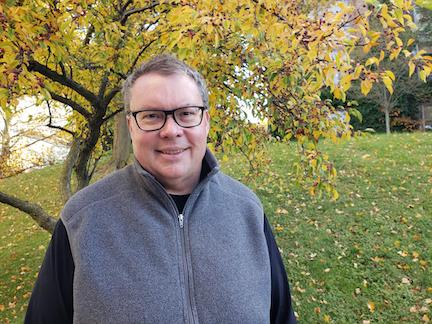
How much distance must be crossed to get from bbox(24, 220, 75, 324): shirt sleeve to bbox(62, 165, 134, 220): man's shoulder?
117 mm

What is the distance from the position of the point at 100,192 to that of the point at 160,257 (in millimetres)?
369

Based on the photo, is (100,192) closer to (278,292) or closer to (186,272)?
(186,272)

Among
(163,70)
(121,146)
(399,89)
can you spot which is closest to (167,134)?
(163,70)

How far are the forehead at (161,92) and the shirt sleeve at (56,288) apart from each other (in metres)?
0.60

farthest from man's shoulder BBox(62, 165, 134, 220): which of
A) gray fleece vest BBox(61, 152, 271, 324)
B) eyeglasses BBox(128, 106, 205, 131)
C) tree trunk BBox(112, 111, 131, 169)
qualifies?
tree trunk BBox(112, 111, 131, 169)

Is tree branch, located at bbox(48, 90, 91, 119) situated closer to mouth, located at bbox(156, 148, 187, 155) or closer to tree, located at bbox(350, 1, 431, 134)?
mouth, located at bbox(156, 148, 187, 155)

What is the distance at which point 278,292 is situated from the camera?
66.3 inches

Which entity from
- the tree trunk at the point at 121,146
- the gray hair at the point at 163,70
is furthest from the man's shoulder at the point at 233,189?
the tree trunk at the point at 121,146

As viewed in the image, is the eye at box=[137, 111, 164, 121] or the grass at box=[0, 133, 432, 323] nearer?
the eye at box=[137, 111, 164, 121]

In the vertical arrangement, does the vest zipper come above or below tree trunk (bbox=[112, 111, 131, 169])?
below

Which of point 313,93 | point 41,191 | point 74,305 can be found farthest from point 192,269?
point 41,191

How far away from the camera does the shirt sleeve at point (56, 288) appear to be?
136cm

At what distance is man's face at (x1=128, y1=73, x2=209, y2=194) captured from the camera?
1.40 m

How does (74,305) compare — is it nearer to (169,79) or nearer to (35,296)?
(35,296)
